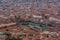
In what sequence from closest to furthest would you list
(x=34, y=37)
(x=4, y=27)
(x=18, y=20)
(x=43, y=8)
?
(x=34, y=37) < (x=4, y=27) < (x=18, y=20) < (x=43, y=8)

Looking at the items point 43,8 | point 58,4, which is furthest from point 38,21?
point 58,4

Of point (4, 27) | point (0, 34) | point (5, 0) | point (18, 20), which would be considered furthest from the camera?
point (5, 0)

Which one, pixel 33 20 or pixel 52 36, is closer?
pixel 52 36

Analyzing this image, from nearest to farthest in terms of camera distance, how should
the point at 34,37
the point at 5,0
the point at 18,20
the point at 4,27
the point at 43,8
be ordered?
the point at 34,37
the point at 4,27
the point at 18,20
the point at 43,8
the point at 5,0

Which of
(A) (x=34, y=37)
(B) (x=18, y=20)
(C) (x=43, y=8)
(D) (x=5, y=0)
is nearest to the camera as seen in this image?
(A) (x=34, y=37)

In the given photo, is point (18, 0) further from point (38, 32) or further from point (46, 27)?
point (38, 32)

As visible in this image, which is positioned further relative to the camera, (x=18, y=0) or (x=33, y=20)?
(x=18, y=0)

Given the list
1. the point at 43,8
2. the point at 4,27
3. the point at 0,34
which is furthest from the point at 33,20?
the point at 43,8

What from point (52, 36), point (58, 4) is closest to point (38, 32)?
point (52, 36)

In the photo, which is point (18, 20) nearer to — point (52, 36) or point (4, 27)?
point (4, 27)
